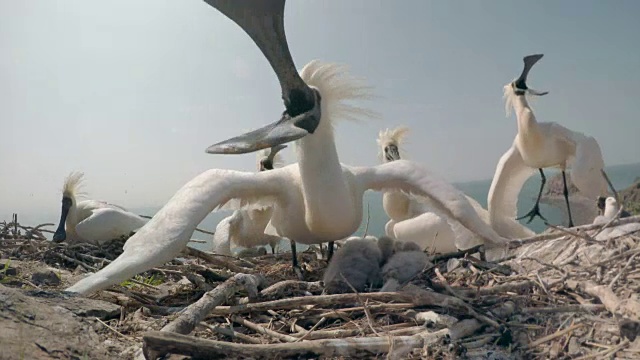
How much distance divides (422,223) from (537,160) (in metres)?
2.39

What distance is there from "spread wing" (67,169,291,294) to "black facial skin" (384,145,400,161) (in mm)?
3609

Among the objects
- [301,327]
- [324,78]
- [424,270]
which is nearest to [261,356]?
[301,327]

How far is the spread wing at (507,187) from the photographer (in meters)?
6.65

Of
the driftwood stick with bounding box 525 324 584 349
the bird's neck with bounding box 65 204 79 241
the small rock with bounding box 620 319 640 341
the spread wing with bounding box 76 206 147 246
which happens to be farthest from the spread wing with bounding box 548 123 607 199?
the bird's neck with bounding box 65 204 79 241

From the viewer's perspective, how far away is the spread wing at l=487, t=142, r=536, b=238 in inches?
262

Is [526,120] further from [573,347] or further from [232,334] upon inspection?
[232,334]

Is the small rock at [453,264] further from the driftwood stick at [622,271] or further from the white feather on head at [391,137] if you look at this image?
the white feather on head at [391,137]

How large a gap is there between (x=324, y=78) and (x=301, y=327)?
81.1 inches

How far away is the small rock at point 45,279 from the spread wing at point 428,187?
2.35 metres

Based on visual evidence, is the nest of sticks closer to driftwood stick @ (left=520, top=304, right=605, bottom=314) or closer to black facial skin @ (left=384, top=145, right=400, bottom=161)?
driftwood stick @ (left=520, top=304, right=605, bottom=314)

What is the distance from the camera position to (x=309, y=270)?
14.0ft

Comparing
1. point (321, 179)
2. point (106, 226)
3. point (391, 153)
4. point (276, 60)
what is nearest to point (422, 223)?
point (391, 153)

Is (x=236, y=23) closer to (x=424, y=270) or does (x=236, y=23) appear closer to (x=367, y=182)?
(x=367, y=182)

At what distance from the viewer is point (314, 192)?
3.54 meters
